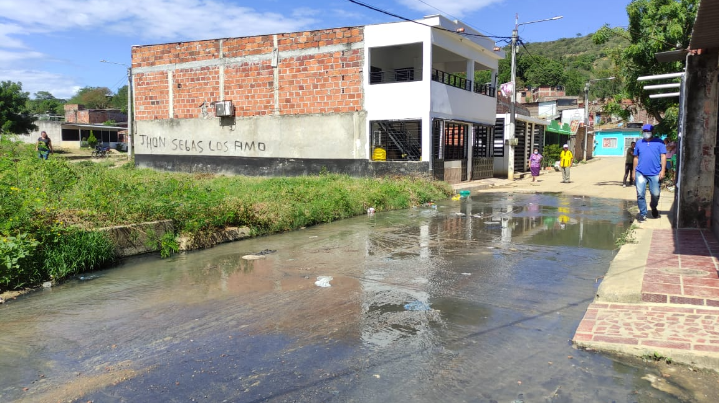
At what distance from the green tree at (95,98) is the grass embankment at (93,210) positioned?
75.6 m

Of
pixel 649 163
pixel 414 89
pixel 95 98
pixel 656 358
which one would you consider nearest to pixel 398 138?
pixel 414 89

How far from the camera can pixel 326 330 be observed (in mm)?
4898

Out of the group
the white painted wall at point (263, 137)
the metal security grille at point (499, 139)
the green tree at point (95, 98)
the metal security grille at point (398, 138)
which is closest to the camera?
the metal security grille at point (398, 138)

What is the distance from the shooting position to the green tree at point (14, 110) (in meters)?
43.6

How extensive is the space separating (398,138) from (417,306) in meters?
17.6

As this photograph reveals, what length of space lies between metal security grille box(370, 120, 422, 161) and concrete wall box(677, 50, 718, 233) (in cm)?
1310

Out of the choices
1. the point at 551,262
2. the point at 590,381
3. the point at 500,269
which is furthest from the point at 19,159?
the point at 590,381

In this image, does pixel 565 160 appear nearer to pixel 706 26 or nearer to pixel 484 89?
pixel 484 89

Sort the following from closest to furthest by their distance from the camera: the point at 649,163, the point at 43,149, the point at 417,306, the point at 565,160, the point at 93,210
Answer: the point at 417,306 → the point at 93,210 → the point at 649,163 → the point at 43,149 → the point at 565,160

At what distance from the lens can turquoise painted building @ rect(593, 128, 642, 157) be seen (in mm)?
56844

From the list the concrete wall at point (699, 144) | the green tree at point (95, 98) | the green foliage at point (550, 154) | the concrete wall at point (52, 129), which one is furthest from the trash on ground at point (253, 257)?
the green tree at point (95, 98)

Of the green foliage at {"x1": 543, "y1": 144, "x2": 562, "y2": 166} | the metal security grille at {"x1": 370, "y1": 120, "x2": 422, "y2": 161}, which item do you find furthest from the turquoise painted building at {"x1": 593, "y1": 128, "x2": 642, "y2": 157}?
the metal security grille at {"x1": 370, "y1": 120, "x2": 422, "y2": 161}

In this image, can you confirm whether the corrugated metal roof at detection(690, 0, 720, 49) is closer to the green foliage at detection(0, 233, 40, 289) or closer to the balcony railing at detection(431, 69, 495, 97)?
the green foliage at detection(0, 233, 40, 289)

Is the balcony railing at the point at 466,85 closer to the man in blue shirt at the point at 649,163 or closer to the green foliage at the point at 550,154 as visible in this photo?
the green foliage at the point at 550,154
